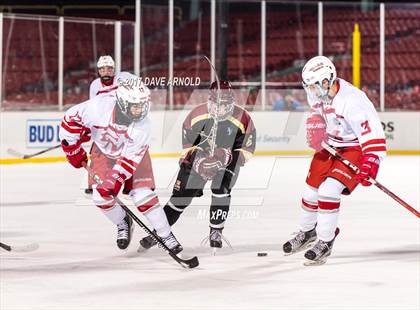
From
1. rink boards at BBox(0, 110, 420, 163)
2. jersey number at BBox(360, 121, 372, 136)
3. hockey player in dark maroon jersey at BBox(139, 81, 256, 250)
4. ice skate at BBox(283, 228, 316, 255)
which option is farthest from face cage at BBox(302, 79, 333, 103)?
rink boards at BBox(0, 110, 420, 163)

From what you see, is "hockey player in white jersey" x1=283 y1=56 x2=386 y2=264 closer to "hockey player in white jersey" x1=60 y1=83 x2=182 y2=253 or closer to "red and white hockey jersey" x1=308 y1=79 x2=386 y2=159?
"red and white hockey jersey" x1=308 y1=79 x2=386 y2=159

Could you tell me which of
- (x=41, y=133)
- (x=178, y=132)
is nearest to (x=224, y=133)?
(x=41, y=133)

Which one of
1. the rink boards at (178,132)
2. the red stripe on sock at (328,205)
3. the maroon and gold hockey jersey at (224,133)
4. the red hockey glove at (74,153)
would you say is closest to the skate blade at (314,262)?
the red stripe on sock at (328,205)

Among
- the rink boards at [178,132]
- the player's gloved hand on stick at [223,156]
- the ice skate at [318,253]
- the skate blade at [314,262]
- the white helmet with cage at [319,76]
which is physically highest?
the white helmet with cage at [319,76]

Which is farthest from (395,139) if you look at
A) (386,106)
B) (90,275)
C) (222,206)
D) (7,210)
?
(90,275)

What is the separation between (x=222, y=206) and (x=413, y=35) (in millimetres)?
10752

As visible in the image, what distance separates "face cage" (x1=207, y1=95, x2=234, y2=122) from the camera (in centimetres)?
628

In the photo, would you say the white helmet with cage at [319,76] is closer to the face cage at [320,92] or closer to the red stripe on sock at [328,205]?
the face cage at [320,92]

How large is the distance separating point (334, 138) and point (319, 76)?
0.35 metres

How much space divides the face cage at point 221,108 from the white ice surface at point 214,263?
0.71 m

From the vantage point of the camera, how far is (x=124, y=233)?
6430mm

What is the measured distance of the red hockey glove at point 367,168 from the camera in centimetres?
579

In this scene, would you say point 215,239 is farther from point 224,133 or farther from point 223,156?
point 224,133

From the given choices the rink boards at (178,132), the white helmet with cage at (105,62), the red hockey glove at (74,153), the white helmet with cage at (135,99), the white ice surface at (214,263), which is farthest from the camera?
the rink boards at (178,132)
